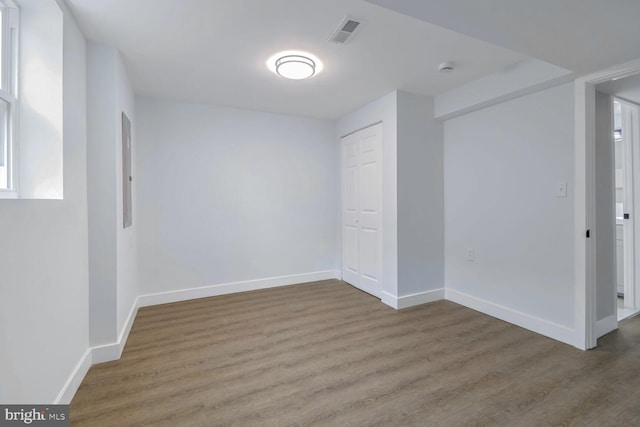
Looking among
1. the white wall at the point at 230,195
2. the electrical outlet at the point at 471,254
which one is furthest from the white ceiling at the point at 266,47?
the electrical outlet at the point at 471,254

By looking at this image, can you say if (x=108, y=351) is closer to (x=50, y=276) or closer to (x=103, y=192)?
(x=50, y=276)

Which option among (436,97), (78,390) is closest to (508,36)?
(436,97)

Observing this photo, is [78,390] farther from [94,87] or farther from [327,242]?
[327,242]

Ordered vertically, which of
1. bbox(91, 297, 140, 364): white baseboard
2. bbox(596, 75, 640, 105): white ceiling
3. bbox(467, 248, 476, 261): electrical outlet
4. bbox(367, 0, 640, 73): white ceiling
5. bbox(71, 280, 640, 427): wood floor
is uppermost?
bbox(367, 0, 640, 73): white ceiling

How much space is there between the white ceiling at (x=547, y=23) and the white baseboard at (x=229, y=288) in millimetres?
3445

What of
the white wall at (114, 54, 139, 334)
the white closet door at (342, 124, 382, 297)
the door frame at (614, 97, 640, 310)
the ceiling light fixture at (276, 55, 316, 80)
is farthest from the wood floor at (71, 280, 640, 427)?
the ceiling light fixture at (276, 55, 316, 80)

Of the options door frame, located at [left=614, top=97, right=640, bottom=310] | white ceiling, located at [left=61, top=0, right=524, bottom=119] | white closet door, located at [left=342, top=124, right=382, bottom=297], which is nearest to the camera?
white ceiling, located at [left=61, top=0, right=524, bottom=119]

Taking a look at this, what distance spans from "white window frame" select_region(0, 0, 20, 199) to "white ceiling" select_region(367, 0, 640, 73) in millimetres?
1887

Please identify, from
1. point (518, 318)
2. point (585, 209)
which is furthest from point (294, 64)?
point (518, 318)

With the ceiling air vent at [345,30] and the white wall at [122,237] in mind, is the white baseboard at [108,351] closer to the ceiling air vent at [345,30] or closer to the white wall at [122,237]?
the white wall at [122,237]

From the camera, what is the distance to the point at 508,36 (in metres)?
1.76

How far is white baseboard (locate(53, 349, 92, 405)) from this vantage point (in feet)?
5.36

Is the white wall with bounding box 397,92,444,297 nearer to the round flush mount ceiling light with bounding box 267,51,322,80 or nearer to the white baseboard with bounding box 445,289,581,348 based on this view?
the white baseboard with bounding box 445,289,581,348

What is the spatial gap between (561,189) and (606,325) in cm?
131
